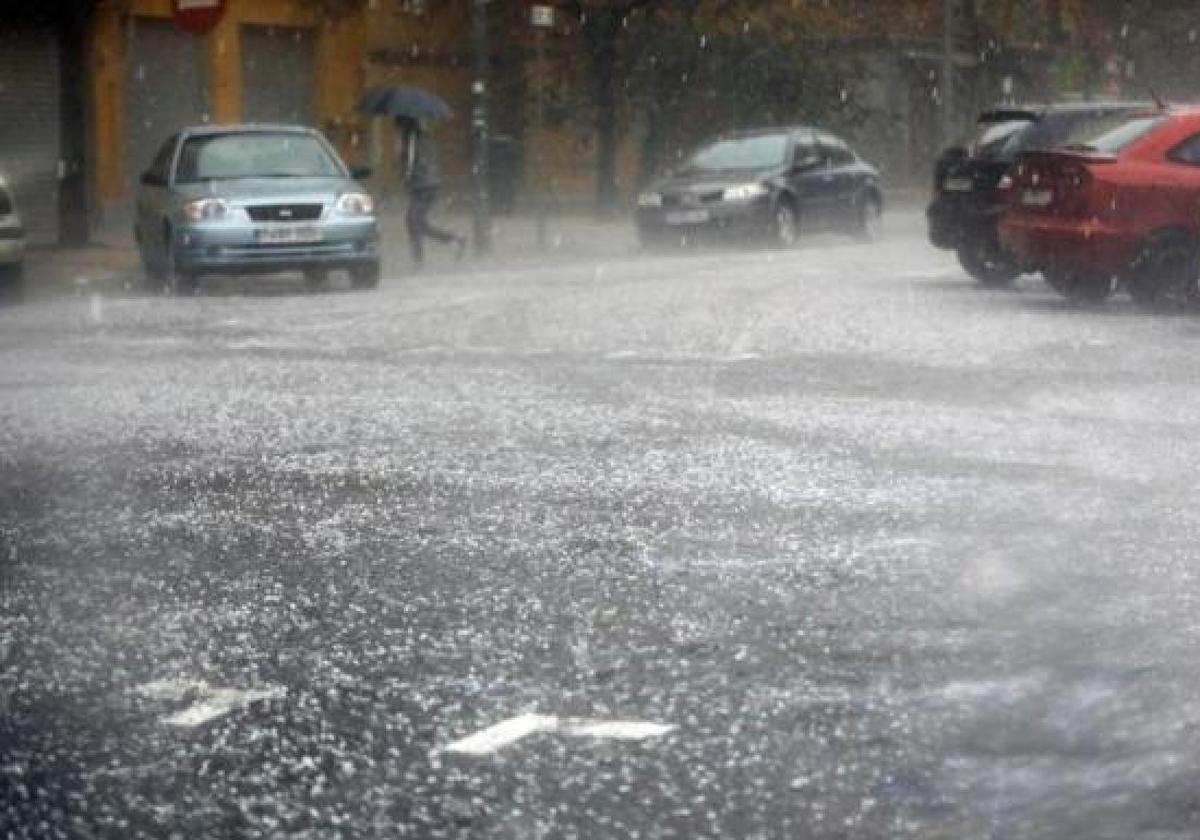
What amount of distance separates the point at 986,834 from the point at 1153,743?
0.86 meters

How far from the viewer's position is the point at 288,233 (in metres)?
A: 22.8

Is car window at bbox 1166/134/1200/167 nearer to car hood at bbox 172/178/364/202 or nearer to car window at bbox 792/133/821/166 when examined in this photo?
car hood at bbox 172/178/364/202

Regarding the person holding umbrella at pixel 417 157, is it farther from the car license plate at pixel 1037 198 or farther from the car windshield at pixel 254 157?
the car license plate at pixel 1037 198

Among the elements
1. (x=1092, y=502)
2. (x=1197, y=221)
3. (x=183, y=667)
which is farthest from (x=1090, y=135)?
(x=183, y=667)

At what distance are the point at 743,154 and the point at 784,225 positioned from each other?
1236 millimetres

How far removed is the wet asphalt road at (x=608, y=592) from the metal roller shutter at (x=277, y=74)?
24.8m

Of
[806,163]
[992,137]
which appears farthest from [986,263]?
[806,163]

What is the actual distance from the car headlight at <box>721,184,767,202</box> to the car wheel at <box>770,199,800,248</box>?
328mm

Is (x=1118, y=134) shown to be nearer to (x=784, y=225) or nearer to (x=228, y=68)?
(x=784, y=225)

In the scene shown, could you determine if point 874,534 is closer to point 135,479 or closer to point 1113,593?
point 1113,593

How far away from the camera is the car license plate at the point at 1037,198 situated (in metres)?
19.7

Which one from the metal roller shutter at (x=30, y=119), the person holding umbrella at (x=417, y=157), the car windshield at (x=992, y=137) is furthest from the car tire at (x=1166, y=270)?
the metal roller shutter at (x=30, y=119)

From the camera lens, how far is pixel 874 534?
28.7ft

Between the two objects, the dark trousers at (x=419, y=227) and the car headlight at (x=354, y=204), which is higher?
the car headlight at (x=354, y=204)
